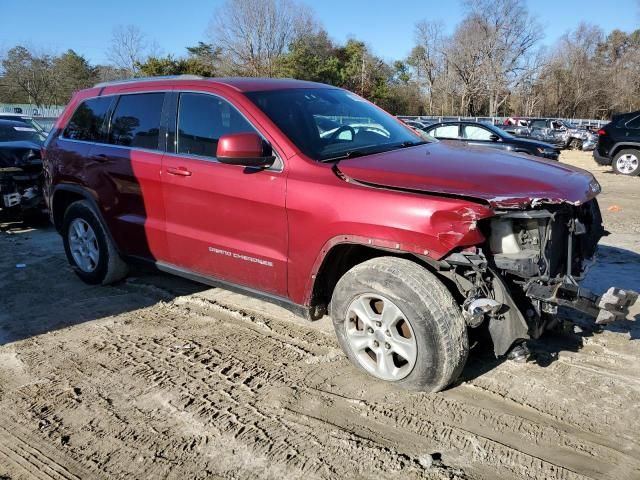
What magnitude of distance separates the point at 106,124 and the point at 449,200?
3463mm

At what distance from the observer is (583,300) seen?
303cm

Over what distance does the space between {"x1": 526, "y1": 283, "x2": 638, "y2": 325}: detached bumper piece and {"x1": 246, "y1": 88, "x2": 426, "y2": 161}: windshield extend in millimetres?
1509

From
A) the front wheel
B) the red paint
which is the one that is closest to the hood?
the red paint

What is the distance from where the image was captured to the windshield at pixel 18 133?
341 inches

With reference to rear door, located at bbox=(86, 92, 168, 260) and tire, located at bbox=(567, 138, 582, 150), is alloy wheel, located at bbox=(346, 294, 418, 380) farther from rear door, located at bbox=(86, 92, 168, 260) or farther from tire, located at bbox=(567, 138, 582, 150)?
tire, located at bbox=(567, 138, 582, 150)

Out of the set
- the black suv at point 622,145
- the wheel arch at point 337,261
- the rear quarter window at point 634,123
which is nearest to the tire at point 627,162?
the black suv at point 622,145

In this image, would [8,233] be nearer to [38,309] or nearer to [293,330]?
[38,309]

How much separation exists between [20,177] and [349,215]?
6.36 m

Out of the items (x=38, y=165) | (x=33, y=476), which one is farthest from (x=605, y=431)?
(x=38, y=165)

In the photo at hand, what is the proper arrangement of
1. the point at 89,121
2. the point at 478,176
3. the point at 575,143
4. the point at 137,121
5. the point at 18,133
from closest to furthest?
the point at 478,176 < the point at 137,121 < the point at 89,121 < the point at 18,133 < the point at 575,143

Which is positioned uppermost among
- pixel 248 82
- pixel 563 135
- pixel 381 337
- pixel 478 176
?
pixel 248 82

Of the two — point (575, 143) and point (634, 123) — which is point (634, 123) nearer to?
point (634, 123)

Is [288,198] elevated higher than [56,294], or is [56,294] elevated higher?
[288,198]

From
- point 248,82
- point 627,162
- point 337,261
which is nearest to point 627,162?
point 627,162
